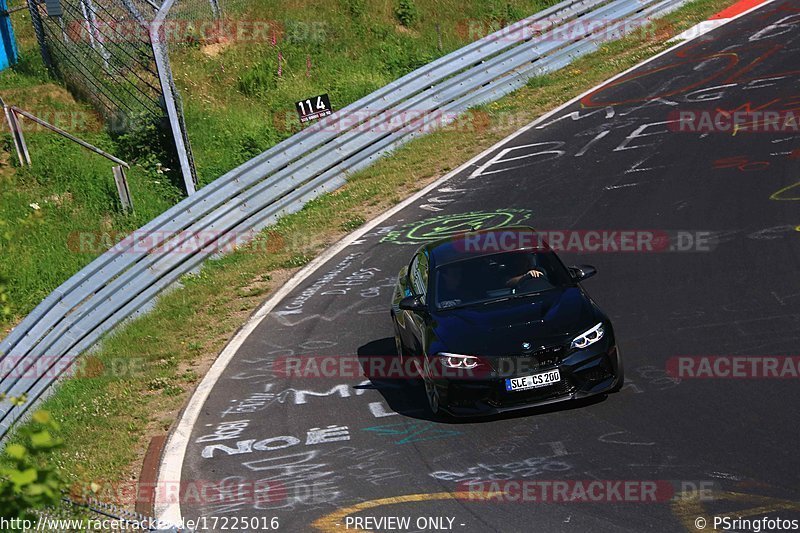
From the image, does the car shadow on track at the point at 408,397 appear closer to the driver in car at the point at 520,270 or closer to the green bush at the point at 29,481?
A: the driver in car at the point at 520,270

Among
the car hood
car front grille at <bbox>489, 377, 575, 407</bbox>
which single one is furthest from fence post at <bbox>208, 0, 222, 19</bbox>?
car front grille at <bbox>489, 377, 575, 407</bbox>

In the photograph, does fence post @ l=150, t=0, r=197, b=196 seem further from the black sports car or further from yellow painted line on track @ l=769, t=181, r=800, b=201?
yellow painted line on track @ l=769, t=181, r=800, b=201

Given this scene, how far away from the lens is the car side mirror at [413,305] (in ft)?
35.5

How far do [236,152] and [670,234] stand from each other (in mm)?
9948

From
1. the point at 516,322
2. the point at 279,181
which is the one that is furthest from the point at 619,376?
the point at 279,181

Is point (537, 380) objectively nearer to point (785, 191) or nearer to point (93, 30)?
point (785, 191)

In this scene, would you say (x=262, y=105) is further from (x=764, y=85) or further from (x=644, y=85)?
(x=764, y=85)

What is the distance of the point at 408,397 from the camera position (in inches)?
438

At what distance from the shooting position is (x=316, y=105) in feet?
65.0

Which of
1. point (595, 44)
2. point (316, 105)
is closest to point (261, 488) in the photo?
point (316, 105)

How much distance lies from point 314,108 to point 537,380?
11.4 metres

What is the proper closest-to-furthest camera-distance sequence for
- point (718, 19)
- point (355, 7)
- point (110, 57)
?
point (110, 57) < point (718, 19) < point (355, 7)

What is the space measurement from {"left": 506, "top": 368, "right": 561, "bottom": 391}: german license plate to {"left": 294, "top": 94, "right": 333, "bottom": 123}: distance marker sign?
11.1 m

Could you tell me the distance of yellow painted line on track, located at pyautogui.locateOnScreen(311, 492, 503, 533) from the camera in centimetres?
843
